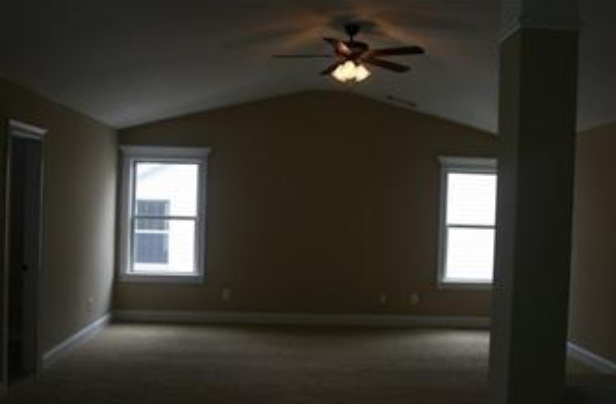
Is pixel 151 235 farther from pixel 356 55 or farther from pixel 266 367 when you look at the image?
pixel 356 55

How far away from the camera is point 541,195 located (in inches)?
114

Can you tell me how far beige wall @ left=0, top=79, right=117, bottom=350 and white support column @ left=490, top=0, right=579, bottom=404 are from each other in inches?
150

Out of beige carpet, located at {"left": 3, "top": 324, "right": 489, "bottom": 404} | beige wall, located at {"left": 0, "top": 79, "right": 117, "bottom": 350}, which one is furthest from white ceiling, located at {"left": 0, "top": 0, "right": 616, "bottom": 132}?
beige carpet, located at {"left": 3, "top": 324, "right": 489, "bottom": 404}

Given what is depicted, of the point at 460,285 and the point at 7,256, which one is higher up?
the point at 7,256

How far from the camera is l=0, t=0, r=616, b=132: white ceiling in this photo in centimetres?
437

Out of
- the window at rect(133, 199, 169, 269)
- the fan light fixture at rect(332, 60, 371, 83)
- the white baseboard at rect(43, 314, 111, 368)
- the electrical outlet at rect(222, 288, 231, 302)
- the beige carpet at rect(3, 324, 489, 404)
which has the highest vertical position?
the fan light fixture at rect(332, 60, 371, 83)

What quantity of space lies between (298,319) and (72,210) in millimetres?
3295

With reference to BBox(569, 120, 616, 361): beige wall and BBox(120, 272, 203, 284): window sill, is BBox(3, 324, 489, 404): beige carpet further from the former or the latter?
BBox(569, 120, 616, 361): beige wall

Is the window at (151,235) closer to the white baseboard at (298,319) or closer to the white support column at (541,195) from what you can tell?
the white baseboard at (298,319)

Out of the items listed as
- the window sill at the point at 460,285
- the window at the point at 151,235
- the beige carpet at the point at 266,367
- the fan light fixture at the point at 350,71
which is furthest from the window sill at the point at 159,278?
the fan light fixture at the point at 350,71

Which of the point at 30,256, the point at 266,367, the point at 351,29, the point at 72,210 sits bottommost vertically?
the point at 266,367

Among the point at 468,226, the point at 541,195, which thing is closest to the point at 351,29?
the point at 541,195

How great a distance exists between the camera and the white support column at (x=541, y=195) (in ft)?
9.47

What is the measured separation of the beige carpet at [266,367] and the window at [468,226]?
3.00 feet
